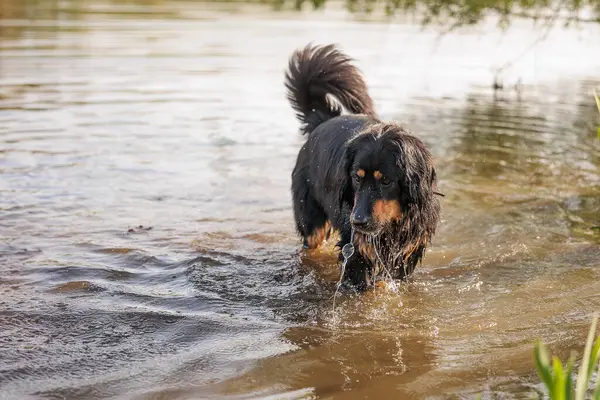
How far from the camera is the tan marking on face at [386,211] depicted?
4691mm

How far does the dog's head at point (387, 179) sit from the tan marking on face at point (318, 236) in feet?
3.85

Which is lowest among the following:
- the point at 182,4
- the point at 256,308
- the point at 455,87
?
the point at 256,308

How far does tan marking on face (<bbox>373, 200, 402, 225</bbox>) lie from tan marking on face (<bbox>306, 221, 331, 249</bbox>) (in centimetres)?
131

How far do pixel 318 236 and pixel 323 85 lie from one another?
1387mm

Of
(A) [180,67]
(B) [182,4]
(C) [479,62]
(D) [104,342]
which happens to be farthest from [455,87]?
(B) [182,4]

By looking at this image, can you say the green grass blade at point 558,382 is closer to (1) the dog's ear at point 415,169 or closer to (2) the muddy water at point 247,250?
(2) the muddy water at point 247,250

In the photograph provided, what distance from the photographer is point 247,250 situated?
606 centimetres

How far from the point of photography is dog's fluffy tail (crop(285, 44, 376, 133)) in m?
6.48

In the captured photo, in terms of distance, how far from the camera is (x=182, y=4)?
34438 millimetres

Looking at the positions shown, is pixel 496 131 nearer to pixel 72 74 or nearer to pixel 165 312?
pixel 165 312

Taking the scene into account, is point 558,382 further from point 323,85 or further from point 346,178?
point 323,85

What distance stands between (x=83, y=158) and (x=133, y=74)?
21.6ft

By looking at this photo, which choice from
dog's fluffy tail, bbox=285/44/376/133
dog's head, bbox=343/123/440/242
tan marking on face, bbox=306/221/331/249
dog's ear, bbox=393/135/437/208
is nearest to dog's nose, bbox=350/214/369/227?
dog's head, bbox=343/123/440/242

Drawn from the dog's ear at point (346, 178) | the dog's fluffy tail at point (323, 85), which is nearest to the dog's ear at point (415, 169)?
the dog's ear at point (346, 178)
